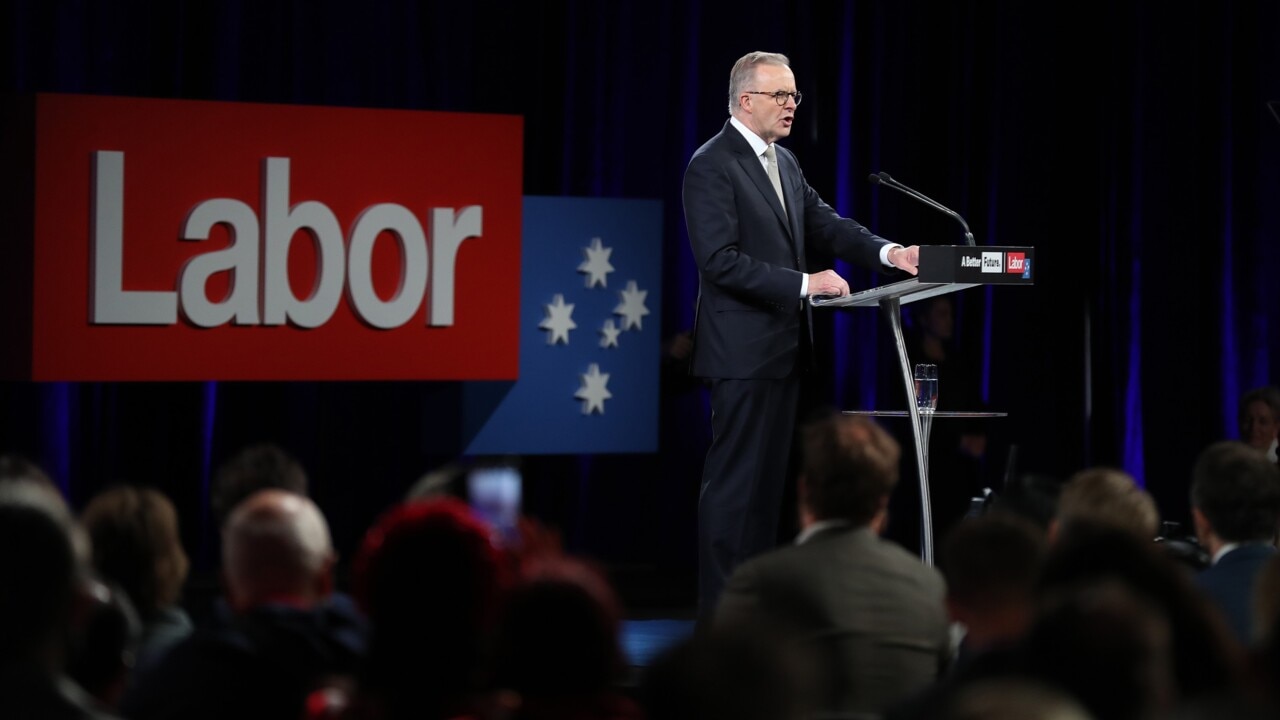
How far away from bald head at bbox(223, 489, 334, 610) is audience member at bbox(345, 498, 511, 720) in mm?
357

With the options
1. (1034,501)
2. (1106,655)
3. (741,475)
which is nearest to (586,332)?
(741,475)

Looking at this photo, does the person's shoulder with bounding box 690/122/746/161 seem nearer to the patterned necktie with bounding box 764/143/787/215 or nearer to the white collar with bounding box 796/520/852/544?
the patterned necktie with bounding box 764/143/787/215

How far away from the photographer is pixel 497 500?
227cm

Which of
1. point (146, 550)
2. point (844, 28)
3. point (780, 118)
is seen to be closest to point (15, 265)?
point (780, 118)

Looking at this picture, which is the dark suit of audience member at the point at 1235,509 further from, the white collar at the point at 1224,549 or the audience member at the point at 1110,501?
the audience member at the point at 1110,501

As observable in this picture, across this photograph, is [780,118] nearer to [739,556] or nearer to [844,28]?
[739,556]

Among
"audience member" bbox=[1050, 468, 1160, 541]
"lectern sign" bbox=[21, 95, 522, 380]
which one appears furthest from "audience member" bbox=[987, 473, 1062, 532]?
"lectern sign" bbox=[21, 95, 522, 380]

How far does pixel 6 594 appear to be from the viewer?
164cm

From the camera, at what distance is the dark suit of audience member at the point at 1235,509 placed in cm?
284

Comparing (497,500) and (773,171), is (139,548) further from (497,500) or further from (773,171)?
(773,171)

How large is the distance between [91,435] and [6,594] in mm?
4453

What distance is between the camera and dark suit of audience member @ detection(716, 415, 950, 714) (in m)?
2.47

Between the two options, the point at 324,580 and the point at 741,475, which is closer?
the point at 324,580

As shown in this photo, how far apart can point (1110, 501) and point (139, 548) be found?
156 centimetres
